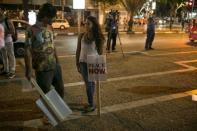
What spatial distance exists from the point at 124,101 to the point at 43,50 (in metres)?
2.50

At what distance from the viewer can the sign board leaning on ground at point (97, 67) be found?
6.05 m

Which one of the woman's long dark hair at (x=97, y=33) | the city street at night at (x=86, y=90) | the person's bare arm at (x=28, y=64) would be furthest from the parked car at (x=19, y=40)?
the person's bare arm at (x=28, y=64)

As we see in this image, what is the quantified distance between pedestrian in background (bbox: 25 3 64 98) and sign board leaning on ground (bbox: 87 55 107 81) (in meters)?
0.60

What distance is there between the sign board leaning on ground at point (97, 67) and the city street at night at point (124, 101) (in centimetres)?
75

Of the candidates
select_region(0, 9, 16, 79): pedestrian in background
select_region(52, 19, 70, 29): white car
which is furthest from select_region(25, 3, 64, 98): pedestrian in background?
select_region(52, 19, 70, 29): white car

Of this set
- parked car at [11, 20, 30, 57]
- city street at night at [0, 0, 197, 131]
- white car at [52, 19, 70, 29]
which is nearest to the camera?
city street at night at [0, 0, 197, 131]

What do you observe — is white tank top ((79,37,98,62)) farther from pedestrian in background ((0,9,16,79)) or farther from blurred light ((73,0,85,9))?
blurred light ((73,0,85,9))

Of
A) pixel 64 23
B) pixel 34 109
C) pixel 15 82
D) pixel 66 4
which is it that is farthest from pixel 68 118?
pixel 66 4

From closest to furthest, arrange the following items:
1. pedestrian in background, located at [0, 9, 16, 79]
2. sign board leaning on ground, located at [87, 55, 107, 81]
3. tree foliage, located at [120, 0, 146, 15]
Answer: sign board leaning on ground, located at [87, 55, 107, 81] → pedestrian in background, located at [0, 9, 16, 79] → tree foliage, located at [120, 0, 146, 15]

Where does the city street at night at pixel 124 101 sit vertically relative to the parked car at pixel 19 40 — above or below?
below

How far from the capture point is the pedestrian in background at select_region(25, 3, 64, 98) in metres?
5.51

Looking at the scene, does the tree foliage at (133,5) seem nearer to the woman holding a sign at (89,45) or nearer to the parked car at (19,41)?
the parked car at (19,41)

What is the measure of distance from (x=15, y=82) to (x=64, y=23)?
3109 centimetres

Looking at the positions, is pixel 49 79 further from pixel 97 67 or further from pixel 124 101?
pixel 124 101
